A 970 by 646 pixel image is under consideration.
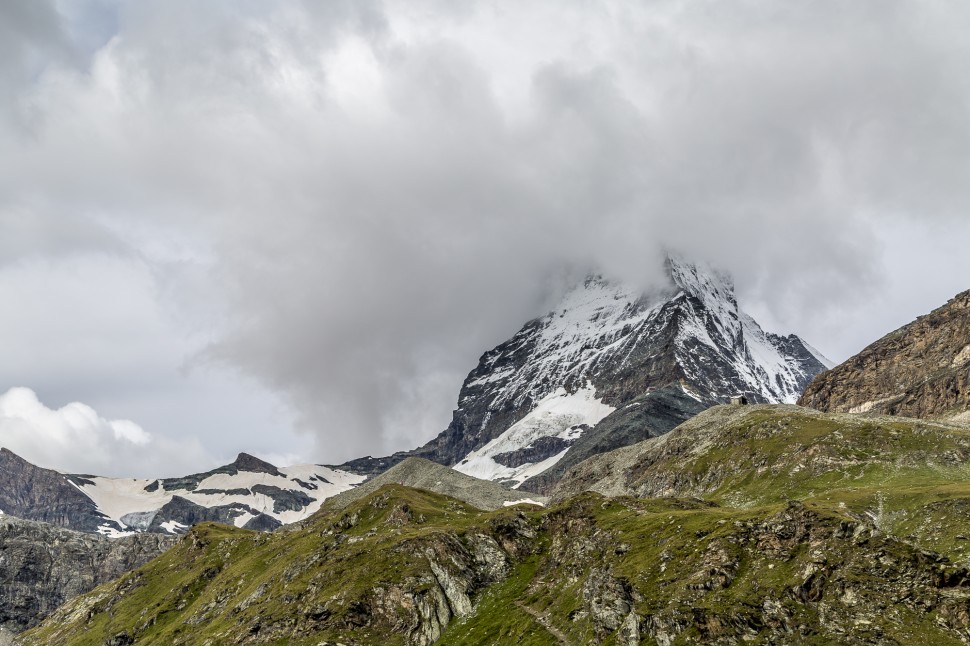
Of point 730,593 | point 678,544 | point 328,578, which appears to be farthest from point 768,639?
point 328,578

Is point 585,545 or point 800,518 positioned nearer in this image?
point 800,518

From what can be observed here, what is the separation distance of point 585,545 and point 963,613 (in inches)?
3438

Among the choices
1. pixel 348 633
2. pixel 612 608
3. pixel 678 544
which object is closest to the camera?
pixel 612 608

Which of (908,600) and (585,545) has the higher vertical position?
(585,545)

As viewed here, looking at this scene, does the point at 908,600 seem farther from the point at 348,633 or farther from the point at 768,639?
the point at 348,633

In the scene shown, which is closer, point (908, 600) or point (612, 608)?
point (908, 600)

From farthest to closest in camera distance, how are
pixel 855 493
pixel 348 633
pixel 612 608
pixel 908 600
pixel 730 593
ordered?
pixel 855 493 → pixel 348 633 → pixel 612 608 → pixel 730 593 → pixel 908 600

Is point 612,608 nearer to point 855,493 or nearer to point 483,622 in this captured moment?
point 483,622

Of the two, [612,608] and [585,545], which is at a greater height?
[585,545]

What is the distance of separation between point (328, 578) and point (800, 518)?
11356 cm

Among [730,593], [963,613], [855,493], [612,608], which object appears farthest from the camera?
[855,493]

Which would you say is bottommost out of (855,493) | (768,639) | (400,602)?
(768,639)

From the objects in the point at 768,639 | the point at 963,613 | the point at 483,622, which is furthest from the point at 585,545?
the point at 963,613

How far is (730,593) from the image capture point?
121 m
